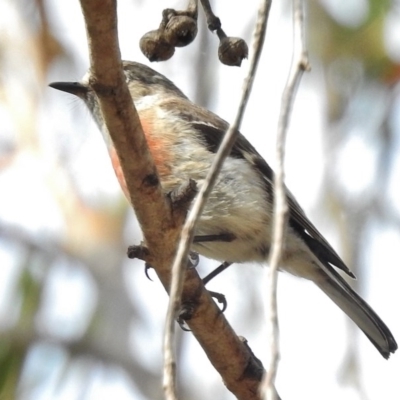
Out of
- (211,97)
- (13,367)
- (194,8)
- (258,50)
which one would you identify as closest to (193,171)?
(194,8)

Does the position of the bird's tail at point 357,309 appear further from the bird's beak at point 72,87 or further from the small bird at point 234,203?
the bird's beak at point 72,87

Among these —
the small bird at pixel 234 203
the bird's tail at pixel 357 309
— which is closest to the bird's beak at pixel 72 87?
the small bird at pixel 234 203

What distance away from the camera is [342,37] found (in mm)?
6973

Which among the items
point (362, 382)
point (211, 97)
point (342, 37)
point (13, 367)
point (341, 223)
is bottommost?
point (13, 367)

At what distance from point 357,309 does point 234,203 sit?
2.97 ft

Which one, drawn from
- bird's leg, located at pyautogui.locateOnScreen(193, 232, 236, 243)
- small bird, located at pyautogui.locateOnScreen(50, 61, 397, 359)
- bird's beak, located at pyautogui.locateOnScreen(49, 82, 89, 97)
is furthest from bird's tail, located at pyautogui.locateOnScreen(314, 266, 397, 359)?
bird's beak, located at pyautogui.locateOnScreen(49, 82, 89, 97)

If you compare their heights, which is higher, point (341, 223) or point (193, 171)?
point (193, 171)

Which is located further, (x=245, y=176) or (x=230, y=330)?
(x=245, y=176)

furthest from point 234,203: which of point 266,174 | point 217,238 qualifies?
point 266,174

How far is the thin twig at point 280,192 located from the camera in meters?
1.87

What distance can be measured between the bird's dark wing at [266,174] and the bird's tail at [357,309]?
9 cm

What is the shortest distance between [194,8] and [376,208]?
3.99 meters

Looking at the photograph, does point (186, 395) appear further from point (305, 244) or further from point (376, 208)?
point (305, 244)

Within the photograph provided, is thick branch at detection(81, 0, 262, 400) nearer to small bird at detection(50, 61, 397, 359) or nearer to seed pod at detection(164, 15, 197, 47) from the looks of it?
seed pod at detection(164, 15, 197, 47)
